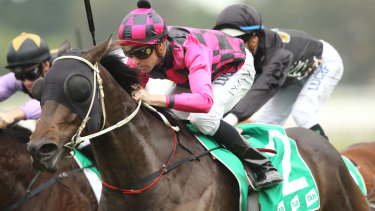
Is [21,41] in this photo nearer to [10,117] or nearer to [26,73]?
[26,73]

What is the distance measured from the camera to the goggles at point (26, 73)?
4.84 metres

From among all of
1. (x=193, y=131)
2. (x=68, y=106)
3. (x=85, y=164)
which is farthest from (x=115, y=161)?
(x=85, y=164)

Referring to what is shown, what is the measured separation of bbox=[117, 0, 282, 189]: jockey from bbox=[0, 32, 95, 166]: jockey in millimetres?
1145

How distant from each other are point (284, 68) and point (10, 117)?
2679 mm

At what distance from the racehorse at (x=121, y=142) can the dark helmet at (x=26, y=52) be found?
170 cm

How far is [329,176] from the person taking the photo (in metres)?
4.35

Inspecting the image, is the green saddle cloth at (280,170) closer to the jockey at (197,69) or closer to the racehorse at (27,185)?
the jockey at (197,69)

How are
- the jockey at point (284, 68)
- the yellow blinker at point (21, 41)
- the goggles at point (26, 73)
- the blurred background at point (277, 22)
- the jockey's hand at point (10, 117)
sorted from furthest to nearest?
the blurred background at point (277, 22) < the jockey at point (284, 68) < the yellow blinker at point (21, 41) < the goggles at point (26, 73) < the jockey's hand at point (10, 117)

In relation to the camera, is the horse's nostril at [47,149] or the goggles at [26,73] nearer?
the horse's nostril at [47,149]

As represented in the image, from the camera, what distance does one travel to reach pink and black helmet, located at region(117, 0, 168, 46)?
11.5ft

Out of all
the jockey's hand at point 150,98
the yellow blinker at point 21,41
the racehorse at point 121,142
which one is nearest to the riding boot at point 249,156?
the racehorse at point 121,142

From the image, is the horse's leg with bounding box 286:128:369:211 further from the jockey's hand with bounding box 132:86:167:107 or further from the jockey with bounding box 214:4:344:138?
the jockey's hand with bounding box 132:86:167:107

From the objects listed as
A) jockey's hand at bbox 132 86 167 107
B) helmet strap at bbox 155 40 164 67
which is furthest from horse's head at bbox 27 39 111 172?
helmet strap at bbox 155 40 164 67

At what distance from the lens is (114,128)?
318 cm
